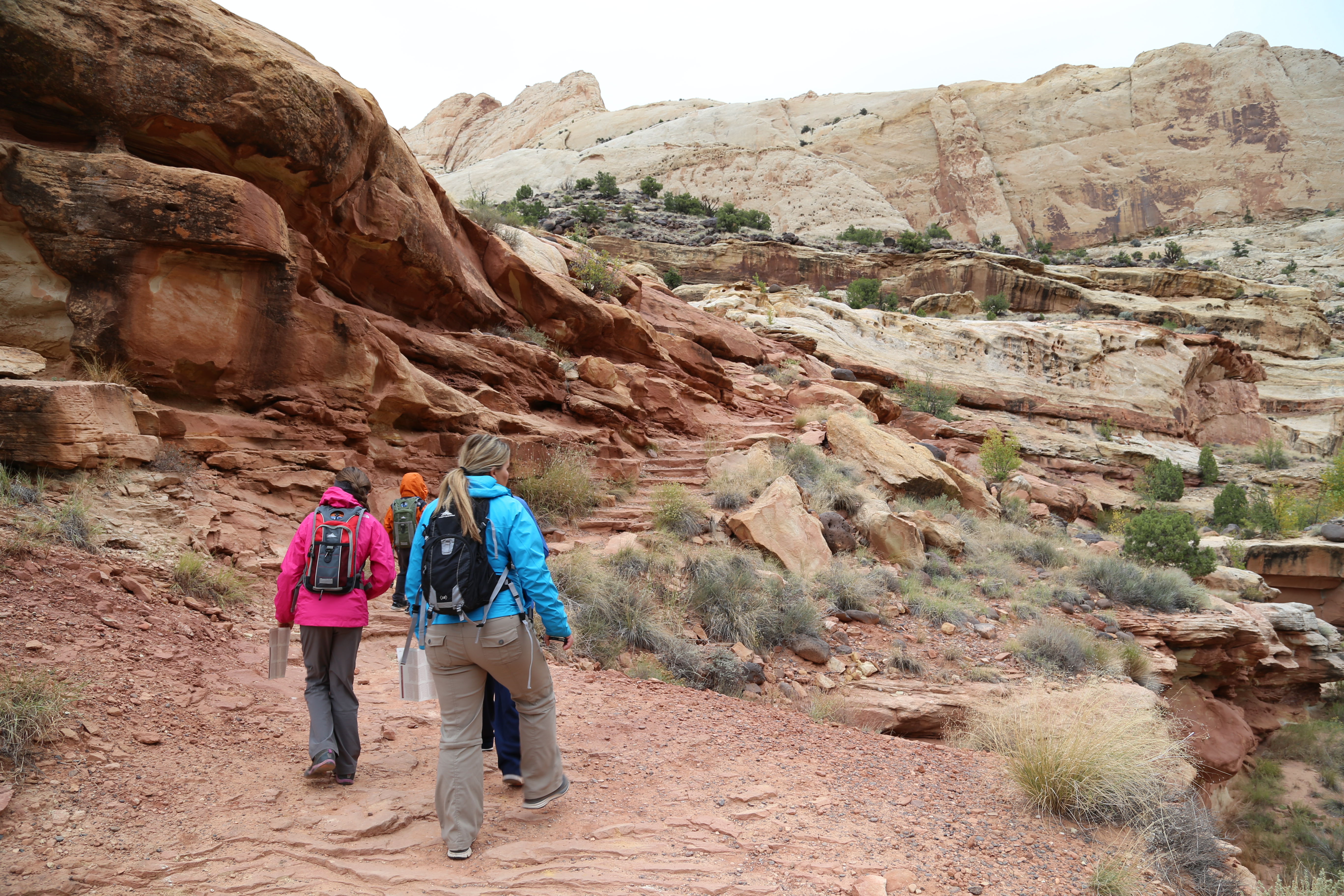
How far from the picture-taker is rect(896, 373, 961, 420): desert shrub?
22.5 m

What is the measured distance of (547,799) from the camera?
319 cm

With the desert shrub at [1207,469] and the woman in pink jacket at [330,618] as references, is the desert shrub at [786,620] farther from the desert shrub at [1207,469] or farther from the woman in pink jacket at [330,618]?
the desert shrub at [1207,469]

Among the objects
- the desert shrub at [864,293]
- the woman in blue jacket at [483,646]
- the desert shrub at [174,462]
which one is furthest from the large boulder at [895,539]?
the desert shrub at [864,293]

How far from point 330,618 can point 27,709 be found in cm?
134

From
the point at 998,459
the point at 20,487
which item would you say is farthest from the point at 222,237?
the point at 998,459

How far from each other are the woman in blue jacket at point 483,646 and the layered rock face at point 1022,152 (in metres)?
50.6

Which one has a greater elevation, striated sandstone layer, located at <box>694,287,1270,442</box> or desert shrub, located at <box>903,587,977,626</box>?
striated sandstone layer, located at <box>694,287,1270,442</box>

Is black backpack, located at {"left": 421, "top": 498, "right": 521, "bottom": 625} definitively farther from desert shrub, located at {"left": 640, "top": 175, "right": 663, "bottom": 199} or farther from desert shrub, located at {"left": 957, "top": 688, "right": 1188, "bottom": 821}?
desert shrub, located at {"left": 640, "top": 175, "right": 663, "bottom": 199}

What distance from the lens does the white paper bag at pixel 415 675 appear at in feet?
10.5

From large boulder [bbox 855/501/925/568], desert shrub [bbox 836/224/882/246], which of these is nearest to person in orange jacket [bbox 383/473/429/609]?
large boulder [bbox 855/501/925/568]

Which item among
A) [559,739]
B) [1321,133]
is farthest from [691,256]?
[1321,133]

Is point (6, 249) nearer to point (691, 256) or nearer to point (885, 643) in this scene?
point (885, 643)

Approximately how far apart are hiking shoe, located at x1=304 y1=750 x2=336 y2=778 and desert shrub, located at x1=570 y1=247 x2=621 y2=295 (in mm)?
12538

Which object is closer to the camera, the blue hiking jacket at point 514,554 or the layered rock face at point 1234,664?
the blue hiking jacket at point 514,554
